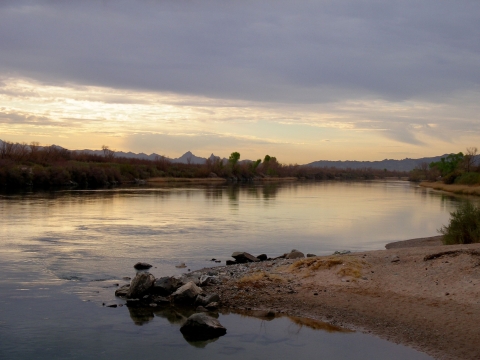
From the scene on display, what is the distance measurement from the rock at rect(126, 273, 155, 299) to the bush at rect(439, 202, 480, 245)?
10.8 m

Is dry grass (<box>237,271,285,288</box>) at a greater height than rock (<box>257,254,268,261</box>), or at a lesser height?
greater

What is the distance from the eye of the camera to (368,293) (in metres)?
11.6

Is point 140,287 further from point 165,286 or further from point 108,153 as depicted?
point 108,153

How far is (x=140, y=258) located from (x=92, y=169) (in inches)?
2185

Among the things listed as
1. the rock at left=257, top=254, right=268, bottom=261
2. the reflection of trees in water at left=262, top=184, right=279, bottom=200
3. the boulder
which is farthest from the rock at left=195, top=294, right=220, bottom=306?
the reflection of trees in water at left=262, top=184, right=279, bottom=200

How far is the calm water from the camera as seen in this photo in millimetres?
9102

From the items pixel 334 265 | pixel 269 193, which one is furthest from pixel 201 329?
pixel 269 193

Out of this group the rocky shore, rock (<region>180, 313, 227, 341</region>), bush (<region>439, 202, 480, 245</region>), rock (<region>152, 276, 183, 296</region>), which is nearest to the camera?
the rocky shore

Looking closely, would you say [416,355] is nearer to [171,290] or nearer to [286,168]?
[171,290]

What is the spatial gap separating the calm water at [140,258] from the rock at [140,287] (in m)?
0.52

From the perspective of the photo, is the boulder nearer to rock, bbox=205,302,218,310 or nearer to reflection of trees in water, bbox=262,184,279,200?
rock, bbox=205,302,218,310

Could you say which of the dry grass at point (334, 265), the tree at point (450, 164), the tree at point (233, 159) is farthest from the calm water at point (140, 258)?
the tree at point (233, 159)

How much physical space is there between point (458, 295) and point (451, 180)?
72.7 meters

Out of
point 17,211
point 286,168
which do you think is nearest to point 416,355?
point 17,211
